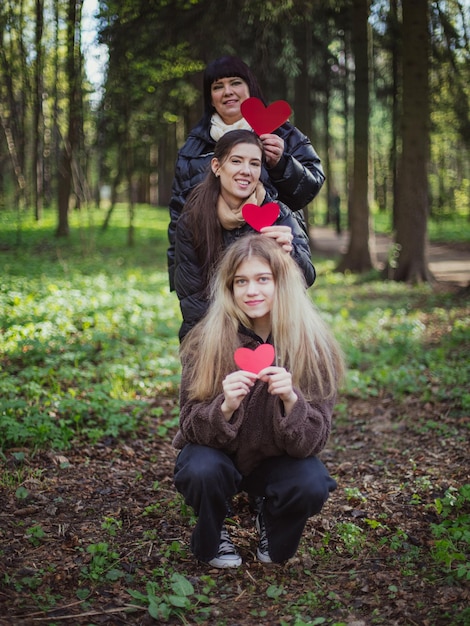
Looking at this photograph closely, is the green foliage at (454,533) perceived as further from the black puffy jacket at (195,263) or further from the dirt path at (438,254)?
the dirt path at (438,254)

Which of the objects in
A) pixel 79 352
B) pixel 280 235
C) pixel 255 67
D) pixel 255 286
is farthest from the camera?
pixel 255 67

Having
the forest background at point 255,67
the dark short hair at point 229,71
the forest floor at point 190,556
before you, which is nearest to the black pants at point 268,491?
the forest floor at point 190,556

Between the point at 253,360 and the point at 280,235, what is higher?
the point at 280,235

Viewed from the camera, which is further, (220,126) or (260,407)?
(220,126)

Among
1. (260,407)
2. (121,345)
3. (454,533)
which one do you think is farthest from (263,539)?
(121,345)

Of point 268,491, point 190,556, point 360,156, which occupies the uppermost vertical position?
point 360,156

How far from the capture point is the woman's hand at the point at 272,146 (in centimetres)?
319

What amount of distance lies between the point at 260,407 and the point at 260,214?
0.87 meters

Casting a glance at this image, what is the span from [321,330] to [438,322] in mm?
→ 5857

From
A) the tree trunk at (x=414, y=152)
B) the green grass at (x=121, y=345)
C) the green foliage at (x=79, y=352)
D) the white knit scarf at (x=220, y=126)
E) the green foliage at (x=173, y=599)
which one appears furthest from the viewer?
the tree trunk at (x=414, y=152)

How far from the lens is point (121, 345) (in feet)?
21.9

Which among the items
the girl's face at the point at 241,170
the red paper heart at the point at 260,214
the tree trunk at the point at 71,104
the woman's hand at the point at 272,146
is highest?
the tree trunk at the point at 71,104

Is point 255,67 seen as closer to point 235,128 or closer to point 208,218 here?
point 235,128

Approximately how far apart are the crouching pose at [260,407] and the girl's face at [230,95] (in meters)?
0.95
